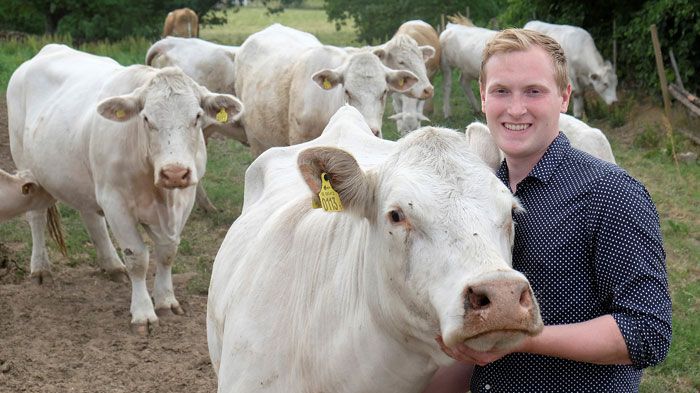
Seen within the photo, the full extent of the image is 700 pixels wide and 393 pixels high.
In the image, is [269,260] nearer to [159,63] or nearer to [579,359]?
[579,359]

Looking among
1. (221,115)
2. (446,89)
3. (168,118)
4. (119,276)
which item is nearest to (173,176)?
(168,118)

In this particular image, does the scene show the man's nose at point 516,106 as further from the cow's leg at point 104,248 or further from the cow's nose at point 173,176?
the cow's leg at point 104,248

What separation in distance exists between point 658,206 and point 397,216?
8327 millimetres

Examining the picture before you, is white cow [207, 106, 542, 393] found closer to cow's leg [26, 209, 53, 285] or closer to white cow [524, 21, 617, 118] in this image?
cow's leg [26, 209, 53, 285]

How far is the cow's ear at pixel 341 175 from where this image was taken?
2.63m

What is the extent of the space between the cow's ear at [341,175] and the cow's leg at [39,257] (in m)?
5.63

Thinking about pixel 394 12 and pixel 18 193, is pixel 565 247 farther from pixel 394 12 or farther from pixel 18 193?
pixel 394 12

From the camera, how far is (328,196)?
266 cm

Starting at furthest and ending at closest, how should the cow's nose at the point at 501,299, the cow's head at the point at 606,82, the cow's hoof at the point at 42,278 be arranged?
the cow's head at the point at 606,82
the cow's hoof at the point at 42,278
the cow's nose at the point at 501,299

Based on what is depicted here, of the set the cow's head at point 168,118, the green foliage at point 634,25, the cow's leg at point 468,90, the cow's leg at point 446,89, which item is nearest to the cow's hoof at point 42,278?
the cow's head at point 168,118

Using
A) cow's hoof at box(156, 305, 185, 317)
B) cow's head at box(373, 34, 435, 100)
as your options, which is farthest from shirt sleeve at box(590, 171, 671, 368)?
cow's head at box(373, 34, 435, 100)

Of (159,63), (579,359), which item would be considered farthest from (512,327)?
(159,63)

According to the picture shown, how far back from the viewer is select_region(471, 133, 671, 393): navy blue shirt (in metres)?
2.37

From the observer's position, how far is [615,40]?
56.8 ft
